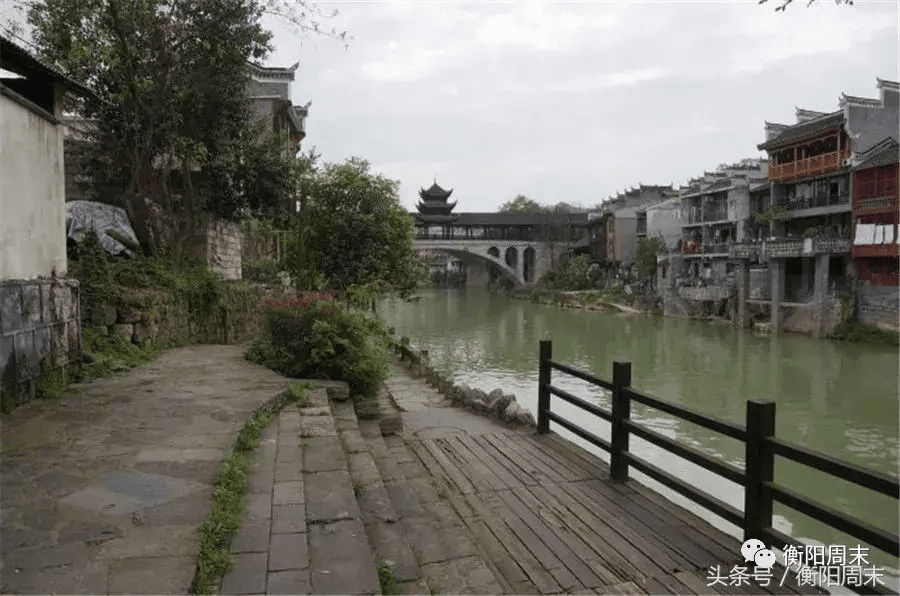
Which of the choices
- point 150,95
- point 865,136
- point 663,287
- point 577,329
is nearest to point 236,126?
point 150,95

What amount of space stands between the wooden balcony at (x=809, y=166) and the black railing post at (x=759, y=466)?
28416 mm

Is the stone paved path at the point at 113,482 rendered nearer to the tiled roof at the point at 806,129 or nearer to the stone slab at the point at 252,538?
the stone slab at the point at 252,538

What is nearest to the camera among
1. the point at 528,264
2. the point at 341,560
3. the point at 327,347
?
the point at 341,560

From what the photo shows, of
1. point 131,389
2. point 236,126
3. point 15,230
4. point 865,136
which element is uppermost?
point 865,136

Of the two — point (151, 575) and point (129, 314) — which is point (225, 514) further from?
point (129, 314)

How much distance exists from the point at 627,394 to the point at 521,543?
1579mm

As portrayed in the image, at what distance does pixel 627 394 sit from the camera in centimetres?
517

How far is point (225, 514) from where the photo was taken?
10.5 ft

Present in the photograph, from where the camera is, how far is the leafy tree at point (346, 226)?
18281 millimetres

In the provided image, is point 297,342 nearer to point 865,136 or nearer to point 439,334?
point 439,334

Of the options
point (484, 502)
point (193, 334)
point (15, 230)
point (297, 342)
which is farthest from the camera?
point (193, 334)

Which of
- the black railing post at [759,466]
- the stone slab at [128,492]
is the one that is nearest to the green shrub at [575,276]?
the black railing post at [759,466]

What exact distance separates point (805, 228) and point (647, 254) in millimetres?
12382

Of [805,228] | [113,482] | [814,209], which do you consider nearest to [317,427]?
[113,482]
